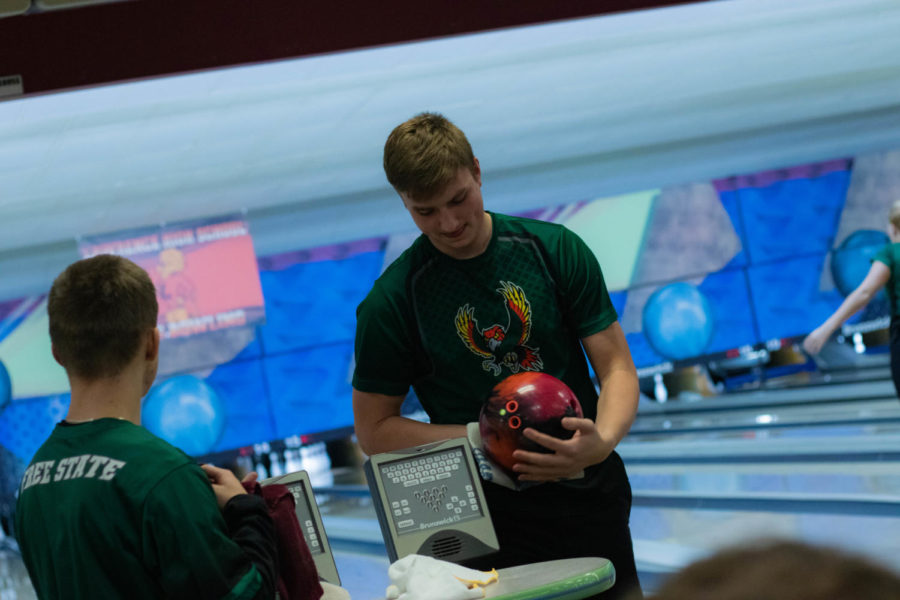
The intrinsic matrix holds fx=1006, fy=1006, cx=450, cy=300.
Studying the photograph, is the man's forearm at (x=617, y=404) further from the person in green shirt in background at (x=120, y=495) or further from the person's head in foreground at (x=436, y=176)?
the person in green shirt in background at (x=120, y=495)

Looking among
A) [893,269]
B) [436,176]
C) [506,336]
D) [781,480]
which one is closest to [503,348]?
[506,336]

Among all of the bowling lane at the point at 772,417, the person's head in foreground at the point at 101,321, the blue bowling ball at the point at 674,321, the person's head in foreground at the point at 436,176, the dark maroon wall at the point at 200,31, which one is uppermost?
the dark maroon wall at the point at 200,31

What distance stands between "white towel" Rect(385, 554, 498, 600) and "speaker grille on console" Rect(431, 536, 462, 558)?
95 millimetres

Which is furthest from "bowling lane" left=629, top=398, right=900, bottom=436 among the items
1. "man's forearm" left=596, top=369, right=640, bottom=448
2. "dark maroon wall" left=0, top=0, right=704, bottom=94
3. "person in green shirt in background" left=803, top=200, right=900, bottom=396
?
"man's forearm" left=596, top=369, right=640, bottom=448

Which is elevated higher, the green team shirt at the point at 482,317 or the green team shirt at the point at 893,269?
the green team shirt at the point at 482,317

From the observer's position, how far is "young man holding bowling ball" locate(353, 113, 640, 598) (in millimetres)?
1843

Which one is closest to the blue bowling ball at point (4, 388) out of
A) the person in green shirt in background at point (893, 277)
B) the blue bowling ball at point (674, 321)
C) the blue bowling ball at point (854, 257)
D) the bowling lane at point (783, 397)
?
the bowling lane at point (783, 397)

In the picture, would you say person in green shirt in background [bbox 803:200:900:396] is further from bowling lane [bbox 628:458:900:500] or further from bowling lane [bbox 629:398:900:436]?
bowling lane [bbox 629:398:900:436]

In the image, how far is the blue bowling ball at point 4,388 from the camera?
793 centimetres

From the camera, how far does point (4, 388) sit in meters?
7.95

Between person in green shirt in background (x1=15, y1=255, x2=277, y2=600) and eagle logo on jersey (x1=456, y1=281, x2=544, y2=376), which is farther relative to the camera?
eagle logo on jersey (x1=456, y1=281, x2=544, y2=376)

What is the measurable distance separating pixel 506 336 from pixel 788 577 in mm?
1502

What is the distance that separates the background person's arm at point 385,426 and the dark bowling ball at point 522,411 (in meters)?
0.18

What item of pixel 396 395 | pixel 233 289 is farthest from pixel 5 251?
pixel 396 395
